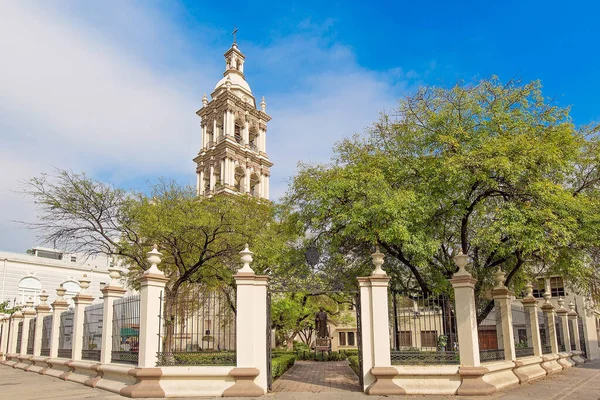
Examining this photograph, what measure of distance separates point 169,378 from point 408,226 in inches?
270

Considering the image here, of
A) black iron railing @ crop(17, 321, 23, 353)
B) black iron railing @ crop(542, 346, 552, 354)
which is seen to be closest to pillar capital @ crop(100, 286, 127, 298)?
black iron railing @ crop(17, 321, 23, 353)

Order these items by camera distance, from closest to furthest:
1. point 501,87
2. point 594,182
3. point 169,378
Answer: point 169,378
point 501,87
point 594,182

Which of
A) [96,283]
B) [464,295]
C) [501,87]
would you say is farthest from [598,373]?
[96,283]

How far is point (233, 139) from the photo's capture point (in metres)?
40.4

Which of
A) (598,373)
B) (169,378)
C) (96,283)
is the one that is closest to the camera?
(169,378)

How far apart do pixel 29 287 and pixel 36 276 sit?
1295 mm

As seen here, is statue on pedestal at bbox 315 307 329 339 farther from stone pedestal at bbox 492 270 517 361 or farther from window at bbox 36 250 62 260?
window at bbox 36 250 62 260

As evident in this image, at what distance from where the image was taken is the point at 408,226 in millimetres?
12375

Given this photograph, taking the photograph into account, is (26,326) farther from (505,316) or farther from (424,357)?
(505,316)

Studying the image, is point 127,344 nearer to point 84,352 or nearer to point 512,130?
point 84,352

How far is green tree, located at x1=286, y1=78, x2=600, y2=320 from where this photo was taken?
11.4 metres

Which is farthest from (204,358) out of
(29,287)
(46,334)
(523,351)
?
(29,287)

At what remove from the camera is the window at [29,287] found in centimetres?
4716

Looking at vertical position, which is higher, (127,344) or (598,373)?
(127,344)
